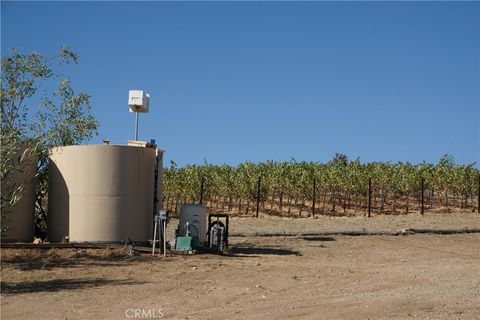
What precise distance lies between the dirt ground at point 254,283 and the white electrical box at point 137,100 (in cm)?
432

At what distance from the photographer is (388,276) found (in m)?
12.5

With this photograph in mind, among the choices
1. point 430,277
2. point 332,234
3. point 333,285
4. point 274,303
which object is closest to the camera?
point 274,303

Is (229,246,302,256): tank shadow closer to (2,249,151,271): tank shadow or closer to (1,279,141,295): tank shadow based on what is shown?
(2,249,151,271): tank shadow

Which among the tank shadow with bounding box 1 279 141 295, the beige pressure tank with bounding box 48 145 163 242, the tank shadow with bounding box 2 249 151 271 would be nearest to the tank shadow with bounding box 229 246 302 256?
the beige pressure tank with bounding box 48 145 163 242

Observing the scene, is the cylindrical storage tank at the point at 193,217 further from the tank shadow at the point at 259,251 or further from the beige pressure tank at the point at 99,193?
the tank shadow at the point at 259,251

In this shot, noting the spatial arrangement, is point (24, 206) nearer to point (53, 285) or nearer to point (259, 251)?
point (53, 285)

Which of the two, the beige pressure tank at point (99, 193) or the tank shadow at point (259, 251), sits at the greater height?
the beige pressure tank at point (99, 193)

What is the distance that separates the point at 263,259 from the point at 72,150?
5.62m

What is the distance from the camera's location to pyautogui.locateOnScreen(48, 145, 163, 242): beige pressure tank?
15.5 metres

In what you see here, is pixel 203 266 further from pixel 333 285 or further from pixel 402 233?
pixel 402 233

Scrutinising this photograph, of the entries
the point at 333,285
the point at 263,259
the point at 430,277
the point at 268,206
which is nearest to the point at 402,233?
the point at 263,259

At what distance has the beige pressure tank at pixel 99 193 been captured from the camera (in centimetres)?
1550

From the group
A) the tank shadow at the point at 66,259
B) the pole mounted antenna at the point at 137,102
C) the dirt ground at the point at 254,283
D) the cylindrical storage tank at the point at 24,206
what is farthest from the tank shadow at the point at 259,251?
the cylindrical storage tank at the point at 24,206

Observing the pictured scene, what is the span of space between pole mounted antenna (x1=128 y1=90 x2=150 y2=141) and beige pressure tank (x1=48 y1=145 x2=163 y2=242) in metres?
1.75
